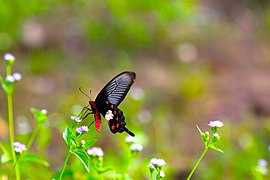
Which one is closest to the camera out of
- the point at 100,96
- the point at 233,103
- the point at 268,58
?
the point at 100,96

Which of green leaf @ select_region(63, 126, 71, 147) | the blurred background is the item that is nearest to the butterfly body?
green leaf @ select_region(63, 126, 71, 147)

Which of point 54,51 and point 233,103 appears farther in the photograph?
point 54,51

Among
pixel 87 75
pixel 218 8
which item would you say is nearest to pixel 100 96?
pixel 87 75

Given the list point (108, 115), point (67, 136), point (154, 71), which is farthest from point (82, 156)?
point (154, 71)

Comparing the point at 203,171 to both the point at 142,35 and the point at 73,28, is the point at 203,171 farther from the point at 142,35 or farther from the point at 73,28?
the point at 73,28

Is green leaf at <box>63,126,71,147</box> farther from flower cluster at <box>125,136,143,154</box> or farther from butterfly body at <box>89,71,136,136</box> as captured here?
flower cluster at <box>125,136,143,154</box>

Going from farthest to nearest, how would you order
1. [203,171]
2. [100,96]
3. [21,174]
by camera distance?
1. [203,171]
2. [21,174]
3. [100,96]

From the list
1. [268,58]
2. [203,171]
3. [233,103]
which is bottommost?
[203,171]

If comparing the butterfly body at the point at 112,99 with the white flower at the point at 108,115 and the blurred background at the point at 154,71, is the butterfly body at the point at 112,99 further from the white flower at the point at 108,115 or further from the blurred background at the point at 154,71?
the blurred background at the point at 154,71
